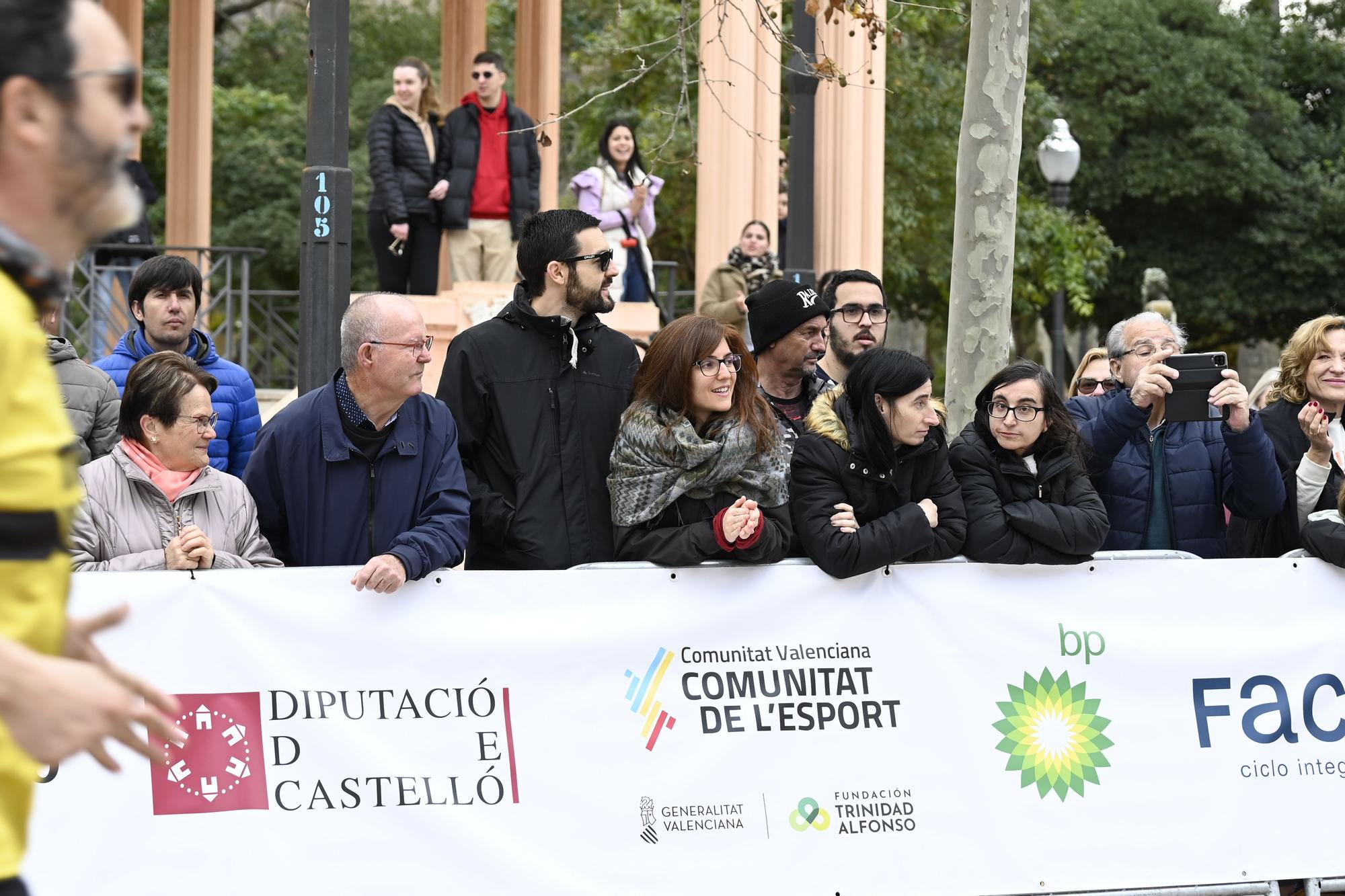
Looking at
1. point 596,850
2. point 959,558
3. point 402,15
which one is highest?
point 402,15

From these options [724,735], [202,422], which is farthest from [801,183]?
[202,422]

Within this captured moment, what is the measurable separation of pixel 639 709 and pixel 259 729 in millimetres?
1172

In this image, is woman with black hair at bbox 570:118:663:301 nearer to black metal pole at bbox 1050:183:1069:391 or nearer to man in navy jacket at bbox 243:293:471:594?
man in navy jacket at bbox 243:293:471:594

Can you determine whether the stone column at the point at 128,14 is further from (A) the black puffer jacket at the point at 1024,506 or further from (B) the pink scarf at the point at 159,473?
(A) the black puffer jacket at the point at 1024,506

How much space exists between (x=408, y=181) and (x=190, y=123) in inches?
291

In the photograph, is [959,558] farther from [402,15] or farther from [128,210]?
[402,15]

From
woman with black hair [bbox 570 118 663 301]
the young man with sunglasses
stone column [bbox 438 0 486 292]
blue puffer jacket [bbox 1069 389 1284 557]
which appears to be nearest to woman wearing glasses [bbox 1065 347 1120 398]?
blue puffer jacket [bbox 1069 389 1284 557]

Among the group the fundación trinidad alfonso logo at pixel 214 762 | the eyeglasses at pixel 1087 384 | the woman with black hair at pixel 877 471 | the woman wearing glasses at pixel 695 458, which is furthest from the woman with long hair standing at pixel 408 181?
the fundación trinidad alfonso logo at pixel 214 762

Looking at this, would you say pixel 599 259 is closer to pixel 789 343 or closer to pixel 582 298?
pixel 582 298

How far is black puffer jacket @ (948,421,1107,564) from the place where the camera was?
19.7 feet

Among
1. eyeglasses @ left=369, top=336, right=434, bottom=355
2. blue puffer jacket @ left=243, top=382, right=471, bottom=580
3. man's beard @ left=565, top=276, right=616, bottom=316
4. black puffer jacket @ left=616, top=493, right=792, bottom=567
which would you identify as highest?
man's beard @ left=565, top=276, right=616, bottom=316

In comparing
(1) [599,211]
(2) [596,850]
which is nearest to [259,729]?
(2) [596,850]

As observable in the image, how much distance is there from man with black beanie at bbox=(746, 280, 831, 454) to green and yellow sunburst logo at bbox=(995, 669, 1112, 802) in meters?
1.29

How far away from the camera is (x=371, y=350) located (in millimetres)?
5582
